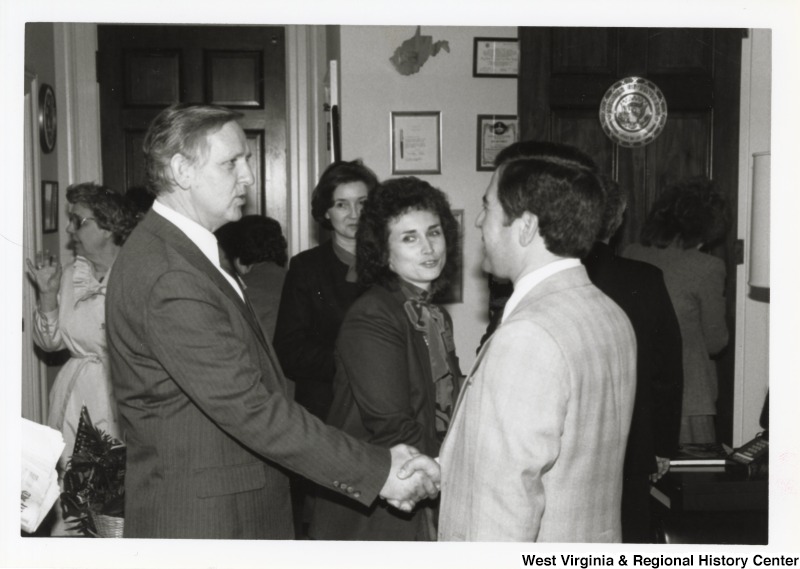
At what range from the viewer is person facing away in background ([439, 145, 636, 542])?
1597 millimetres

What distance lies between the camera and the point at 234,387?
193cm

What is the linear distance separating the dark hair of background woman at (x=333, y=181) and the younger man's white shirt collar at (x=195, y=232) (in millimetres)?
1346

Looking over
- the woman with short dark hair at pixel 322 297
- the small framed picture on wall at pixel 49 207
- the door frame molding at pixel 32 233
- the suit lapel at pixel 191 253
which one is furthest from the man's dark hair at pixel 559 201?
the small framed picture on wall at pixel 49 207

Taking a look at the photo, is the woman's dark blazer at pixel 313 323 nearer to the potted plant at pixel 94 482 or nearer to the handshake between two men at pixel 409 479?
the potted plant at pixel 94 482

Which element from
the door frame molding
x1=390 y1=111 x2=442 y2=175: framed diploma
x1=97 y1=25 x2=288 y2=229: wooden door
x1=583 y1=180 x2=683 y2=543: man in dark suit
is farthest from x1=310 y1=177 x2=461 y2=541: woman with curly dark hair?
x1=97 y1=25 x2=288 y2=229: wooden door

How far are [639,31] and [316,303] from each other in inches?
69.6

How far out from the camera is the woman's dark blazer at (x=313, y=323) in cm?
322

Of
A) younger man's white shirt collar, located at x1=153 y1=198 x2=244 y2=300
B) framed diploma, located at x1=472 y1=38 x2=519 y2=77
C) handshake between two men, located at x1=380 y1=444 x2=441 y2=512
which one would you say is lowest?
handshake between two men, located at x1=380 y1=444 x2=441 y2=512

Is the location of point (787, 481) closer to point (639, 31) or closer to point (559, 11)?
point (559, 11)

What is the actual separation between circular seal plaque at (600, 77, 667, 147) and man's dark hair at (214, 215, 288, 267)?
154cm

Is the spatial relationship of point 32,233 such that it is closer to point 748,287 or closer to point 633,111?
point 633,111

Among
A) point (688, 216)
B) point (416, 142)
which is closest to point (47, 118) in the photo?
point (416, 142)

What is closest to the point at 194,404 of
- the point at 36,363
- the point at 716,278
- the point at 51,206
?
the point at 716,278

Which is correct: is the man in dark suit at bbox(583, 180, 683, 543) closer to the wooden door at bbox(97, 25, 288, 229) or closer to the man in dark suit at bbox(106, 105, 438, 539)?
the man in dark suit at bbox(106, 105, 438, 539)
